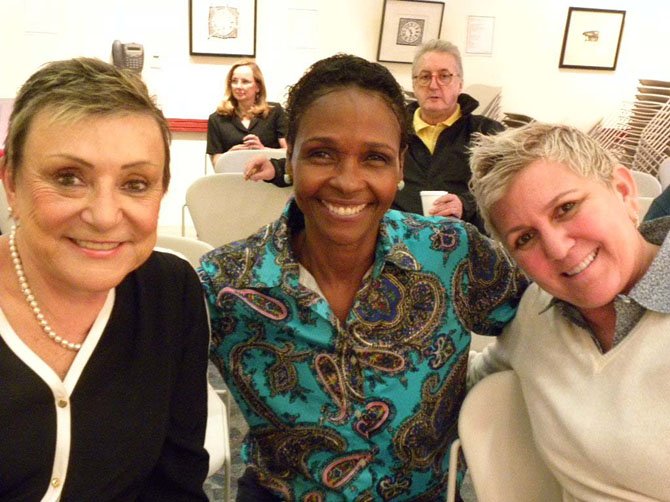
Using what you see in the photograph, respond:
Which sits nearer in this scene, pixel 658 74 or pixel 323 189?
pixel 323 189

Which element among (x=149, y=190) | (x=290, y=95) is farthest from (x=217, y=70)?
(x=149, y=190)

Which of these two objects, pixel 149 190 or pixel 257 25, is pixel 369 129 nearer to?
pixel 149 190

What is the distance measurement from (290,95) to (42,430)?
0.81 m

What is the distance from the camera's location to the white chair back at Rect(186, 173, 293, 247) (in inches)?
103

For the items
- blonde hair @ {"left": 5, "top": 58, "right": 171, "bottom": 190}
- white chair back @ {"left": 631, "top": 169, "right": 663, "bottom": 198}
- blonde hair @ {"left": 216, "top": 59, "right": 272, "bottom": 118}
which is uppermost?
blonde hair @ {"left": 5, "top": 58, "right": 171, "bottom": 190}

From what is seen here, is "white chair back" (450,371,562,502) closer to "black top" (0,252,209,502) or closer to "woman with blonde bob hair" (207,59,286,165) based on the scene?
"black top" (0,252,209,502)

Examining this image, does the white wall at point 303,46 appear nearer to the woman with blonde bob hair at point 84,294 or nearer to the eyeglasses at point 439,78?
the eyeglasses at point 439,78

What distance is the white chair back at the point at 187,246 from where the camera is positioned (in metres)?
2.01

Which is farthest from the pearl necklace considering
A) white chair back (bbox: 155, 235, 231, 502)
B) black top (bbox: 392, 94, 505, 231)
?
black top (bbox: 392, 94, 505, 231)

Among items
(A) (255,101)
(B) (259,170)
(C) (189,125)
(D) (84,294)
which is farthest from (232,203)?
(C) (189,125)

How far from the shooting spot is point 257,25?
15.8 ft

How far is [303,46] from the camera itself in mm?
4953

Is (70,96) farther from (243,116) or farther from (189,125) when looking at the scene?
(189,125)

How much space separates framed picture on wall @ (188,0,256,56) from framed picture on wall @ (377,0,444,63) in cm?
103
